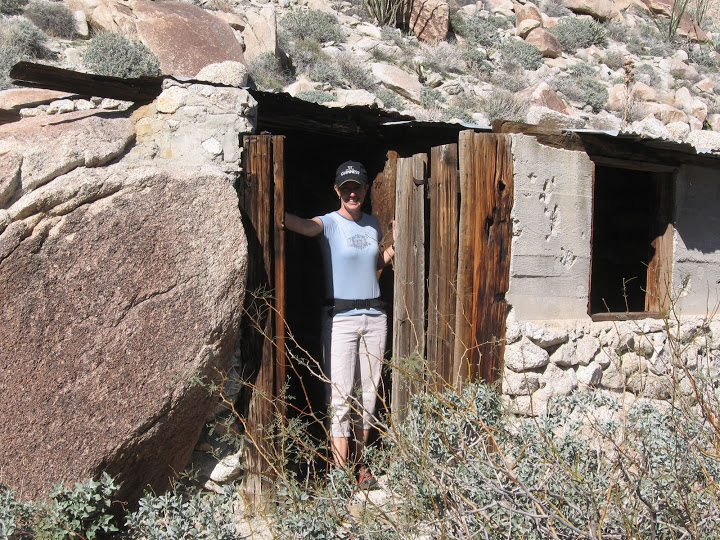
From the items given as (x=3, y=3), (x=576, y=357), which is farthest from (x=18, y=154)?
(x=3, y=3)

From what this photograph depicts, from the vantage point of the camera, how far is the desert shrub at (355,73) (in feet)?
36.3

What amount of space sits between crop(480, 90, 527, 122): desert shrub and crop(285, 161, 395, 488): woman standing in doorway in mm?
7511

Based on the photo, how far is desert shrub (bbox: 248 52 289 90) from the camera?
34.2 ft

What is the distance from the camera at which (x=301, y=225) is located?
3.61 m

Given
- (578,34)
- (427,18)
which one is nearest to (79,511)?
(427,18)

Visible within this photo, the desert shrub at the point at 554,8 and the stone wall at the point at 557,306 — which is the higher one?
the desert shrub at the point at 554,8

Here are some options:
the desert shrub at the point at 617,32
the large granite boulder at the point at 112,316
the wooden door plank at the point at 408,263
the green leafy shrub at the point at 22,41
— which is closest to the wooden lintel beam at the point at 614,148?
the wooden door plank at the point at 408,263

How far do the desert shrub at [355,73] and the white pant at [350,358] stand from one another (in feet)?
26.6

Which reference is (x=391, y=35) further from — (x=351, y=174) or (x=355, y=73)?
(x=351, y=174)

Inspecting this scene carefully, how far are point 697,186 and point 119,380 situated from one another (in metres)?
4.43

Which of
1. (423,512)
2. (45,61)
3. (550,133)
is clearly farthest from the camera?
(45,61)

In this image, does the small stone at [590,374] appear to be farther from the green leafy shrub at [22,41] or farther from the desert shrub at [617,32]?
the desert shrub at [617,32]

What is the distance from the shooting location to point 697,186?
497cm

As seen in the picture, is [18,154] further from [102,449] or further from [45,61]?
[45,61]
